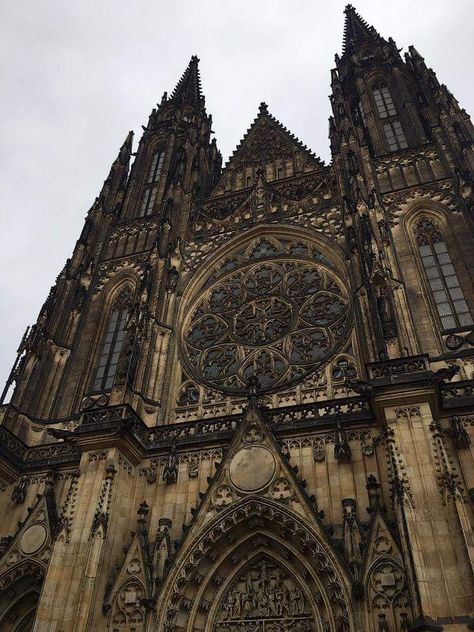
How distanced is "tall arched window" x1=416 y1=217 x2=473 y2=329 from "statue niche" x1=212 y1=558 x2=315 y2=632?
264 inches

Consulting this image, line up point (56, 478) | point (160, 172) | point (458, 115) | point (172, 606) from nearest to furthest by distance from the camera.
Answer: point (172, 606) < point (56, 478) < point (458, 115) < point (160, 172)

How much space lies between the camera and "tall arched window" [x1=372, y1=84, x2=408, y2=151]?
61.9 ft

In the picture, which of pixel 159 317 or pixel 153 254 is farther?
pixel 153 254

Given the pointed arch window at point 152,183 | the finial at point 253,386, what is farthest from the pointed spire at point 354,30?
the finial at point 253,386

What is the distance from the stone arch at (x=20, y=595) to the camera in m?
11.7

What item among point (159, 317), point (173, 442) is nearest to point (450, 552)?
point (173, 442)

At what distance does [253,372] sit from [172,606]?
568 cm

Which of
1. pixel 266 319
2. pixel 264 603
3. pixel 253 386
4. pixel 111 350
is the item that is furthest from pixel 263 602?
pixel 111 350

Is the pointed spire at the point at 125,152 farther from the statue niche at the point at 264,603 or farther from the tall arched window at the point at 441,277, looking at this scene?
the statue niche at the point at 264,603

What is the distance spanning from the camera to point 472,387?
1110 cm

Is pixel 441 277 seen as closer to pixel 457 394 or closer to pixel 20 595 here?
pixel 457 394

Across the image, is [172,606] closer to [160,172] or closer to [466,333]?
[466,333]

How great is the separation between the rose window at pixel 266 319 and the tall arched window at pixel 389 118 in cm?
565

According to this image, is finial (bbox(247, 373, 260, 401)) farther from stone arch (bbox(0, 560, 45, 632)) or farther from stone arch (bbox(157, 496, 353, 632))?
stone arch (bbox(0, 560, 45, 632))
